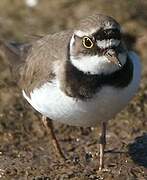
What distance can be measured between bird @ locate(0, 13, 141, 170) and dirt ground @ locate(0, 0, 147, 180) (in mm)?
672

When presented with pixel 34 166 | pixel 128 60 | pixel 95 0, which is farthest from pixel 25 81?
pixel 95 0

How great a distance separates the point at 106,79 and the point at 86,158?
1.50 metres

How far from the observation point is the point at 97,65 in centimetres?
553

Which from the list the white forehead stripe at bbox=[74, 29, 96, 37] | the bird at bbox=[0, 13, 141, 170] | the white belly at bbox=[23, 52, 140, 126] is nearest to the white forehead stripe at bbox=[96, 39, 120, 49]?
the bird at bbox=[0, 13, 141, 170]

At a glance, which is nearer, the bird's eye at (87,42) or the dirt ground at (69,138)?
the bird's eye at (87,42)

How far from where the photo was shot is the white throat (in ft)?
18.1

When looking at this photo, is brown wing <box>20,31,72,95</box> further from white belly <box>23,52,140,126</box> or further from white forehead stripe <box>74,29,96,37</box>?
white forehead stripe <box>74,29,96,37</box>

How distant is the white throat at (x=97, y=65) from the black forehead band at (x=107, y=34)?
170 mm

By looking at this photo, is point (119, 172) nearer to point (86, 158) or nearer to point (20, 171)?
point (86, 158)

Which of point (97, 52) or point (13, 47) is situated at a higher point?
point (13, 47)

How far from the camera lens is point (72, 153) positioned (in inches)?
279

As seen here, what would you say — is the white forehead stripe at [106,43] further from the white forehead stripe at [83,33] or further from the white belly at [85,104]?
the white belly at [85,104]

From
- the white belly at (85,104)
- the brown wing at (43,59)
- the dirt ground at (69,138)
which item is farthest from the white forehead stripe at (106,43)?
the dirt ground at (69,138)

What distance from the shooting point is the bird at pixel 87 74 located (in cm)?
551
